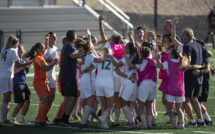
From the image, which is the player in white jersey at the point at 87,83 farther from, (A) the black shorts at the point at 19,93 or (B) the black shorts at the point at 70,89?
(A) the black shorts at the point at 19,93

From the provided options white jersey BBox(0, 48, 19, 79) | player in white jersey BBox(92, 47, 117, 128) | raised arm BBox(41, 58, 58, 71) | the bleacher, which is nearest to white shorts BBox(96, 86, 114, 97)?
player in white jersey BBox(92, 47, 117, 128)

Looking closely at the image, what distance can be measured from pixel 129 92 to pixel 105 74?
56 cm

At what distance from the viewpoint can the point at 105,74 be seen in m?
9.26

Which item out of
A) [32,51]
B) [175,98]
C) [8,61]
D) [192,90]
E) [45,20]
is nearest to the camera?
[175,98]

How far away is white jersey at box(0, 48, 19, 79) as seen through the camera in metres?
9.59

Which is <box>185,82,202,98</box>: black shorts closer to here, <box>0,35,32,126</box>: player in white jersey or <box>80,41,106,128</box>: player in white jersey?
<box>80,41,106,128</box>: player in white jersey

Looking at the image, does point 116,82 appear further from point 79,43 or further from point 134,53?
point 79,43

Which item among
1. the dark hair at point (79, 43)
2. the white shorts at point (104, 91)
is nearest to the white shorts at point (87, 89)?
the white shorts at point (104, 91)

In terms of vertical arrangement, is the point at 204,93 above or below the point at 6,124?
above

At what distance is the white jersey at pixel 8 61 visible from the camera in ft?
31.4

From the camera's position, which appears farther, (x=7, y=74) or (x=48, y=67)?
(x=7, y=74)

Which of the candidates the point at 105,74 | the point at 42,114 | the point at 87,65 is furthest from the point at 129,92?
the point at 42,114

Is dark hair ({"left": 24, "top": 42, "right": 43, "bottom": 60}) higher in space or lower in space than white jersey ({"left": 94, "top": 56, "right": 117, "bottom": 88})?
higher

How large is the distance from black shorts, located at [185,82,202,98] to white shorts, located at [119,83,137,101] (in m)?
1.00
